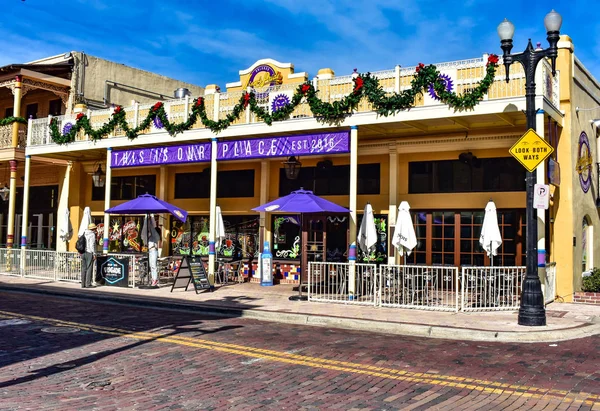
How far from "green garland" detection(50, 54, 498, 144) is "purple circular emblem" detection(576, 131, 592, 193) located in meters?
4.13

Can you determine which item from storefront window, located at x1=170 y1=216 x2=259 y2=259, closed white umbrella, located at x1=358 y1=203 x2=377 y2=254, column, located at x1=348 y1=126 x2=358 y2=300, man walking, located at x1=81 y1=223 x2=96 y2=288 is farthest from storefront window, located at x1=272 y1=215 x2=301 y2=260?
man walking, located at x1=81 y1=223 x2=96 y2=288

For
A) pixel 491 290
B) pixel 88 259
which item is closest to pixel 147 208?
pixel 88 259

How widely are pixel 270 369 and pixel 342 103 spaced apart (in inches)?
361

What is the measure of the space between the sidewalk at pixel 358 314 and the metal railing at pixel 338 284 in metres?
0.48

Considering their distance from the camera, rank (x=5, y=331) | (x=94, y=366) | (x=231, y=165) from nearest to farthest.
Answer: (x=94, y=366), (x=5, y=331), (x=231, y=165)

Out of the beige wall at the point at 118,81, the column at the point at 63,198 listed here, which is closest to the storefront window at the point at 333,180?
the beige wall at the point at 118,81

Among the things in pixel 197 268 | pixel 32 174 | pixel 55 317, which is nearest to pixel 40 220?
pixel 32 174

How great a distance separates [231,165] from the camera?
2045cm

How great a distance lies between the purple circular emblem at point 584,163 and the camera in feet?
50.6

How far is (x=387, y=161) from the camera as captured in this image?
1750 cm

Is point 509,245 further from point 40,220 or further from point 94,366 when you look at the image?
point 40,220

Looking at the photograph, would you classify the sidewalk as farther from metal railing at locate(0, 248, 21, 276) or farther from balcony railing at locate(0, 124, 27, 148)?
balcony railing at locate(0, 124, 27, 148)

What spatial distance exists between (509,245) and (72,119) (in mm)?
15823

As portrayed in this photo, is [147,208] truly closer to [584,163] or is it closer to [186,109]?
[186,109]
